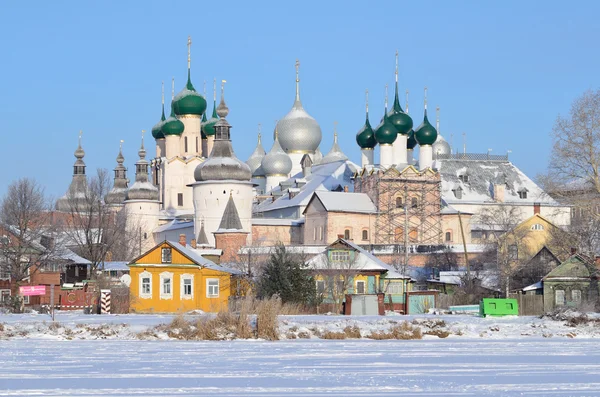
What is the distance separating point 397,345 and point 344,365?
5.18 m

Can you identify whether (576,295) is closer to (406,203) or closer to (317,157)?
(406,203)

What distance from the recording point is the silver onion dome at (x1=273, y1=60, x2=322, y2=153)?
87.8m

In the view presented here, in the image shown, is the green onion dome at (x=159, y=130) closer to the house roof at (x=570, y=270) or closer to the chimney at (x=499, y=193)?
the chimney at (x=499, y=193)

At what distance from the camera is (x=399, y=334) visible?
2855 centimetres

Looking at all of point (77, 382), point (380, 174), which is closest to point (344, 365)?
point (77, 382)

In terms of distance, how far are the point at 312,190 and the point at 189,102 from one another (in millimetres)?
13450

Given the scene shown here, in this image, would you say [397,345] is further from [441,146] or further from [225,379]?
[441,146]

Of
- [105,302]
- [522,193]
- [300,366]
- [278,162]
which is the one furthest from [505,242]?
[300,366]

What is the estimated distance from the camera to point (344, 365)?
2075 centimetres

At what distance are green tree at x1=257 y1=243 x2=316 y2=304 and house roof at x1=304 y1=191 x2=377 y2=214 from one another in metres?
28.7

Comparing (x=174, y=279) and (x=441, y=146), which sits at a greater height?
(x=441, y=146)

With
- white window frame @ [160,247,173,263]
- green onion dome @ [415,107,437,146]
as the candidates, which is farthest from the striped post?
green onion dome @ [415,107,437,146]

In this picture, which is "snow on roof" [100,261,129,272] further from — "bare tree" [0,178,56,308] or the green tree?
the green tree

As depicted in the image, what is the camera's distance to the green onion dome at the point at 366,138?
7900cm
